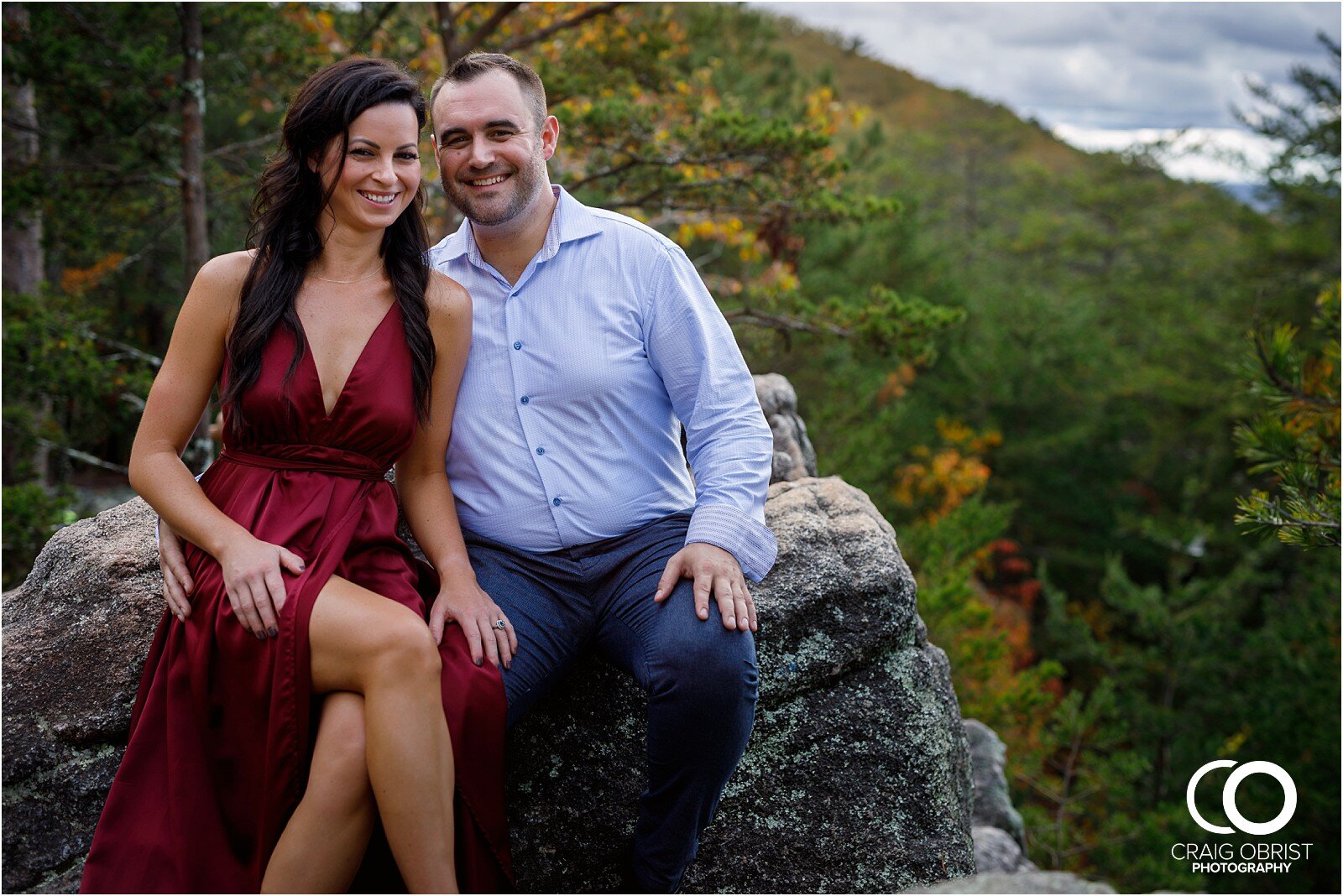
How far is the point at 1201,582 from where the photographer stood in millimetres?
13797

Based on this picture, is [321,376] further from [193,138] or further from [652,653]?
[193,138]

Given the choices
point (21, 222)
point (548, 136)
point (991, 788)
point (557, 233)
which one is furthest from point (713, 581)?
point (21, 222)

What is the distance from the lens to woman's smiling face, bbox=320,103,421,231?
2402 mm

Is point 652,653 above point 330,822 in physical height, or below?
above

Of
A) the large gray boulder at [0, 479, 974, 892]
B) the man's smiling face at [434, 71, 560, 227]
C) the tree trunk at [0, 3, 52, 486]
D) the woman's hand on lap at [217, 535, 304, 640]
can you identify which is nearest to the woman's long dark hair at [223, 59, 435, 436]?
the man's smiling face at [434, 71, 560, 227]

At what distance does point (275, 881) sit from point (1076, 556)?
59.5 feet

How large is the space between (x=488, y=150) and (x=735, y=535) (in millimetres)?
1218

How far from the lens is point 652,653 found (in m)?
2.27

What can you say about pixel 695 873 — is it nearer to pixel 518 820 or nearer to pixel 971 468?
pixel 518 820

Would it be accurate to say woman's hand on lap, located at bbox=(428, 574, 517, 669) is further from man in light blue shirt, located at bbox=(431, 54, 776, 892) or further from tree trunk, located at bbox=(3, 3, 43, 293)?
tree trunk, located at bbox=(3, 3, 43, 293)

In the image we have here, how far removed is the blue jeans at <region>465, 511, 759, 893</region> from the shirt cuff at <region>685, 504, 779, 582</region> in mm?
130

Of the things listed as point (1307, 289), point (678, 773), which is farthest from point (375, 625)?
point (1307, 289)

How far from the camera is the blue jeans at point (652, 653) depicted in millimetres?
2219

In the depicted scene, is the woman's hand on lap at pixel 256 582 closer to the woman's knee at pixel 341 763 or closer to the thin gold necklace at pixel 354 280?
the woman's knee at pixel 341 763
